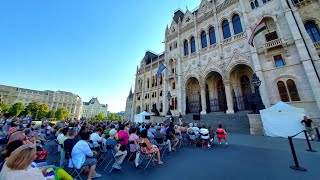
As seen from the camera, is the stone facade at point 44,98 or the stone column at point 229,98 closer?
the stone column at point 229,98

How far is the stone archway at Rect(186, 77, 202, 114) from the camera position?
21233 mm

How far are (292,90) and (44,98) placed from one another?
117m

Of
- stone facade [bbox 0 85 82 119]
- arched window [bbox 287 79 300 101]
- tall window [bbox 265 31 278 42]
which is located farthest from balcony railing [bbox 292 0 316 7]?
stone facade [bbox 0 85 82 119]

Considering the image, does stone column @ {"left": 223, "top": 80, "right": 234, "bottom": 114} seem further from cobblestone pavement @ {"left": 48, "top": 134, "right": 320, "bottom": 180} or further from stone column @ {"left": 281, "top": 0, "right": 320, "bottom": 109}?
cobblestone pavement @ {"left": 48, "top": 134, "right": 320, "bottom": 180}

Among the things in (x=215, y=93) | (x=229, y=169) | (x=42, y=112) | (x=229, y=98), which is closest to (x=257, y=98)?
(x=229, y=98)

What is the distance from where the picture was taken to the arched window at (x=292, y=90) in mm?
12309

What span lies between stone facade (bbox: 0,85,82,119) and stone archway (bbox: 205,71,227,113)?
9636 centimetres

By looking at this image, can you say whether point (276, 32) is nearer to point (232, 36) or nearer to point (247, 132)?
point (232, 36)

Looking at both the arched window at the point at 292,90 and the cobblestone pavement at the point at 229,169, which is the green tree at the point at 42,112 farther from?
the arched window at the point at 292,90

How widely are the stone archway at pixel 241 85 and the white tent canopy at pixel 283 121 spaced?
7.08 metres

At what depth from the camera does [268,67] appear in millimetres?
13891

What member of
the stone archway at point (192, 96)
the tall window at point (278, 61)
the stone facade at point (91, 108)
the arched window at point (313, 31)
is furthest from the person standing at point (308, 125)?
the stone facade at point (91, 108)

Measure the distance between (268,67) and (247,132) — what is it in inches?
300

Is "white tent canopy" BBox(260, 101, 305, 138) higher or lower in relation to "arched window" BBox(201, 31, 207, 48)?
lower
